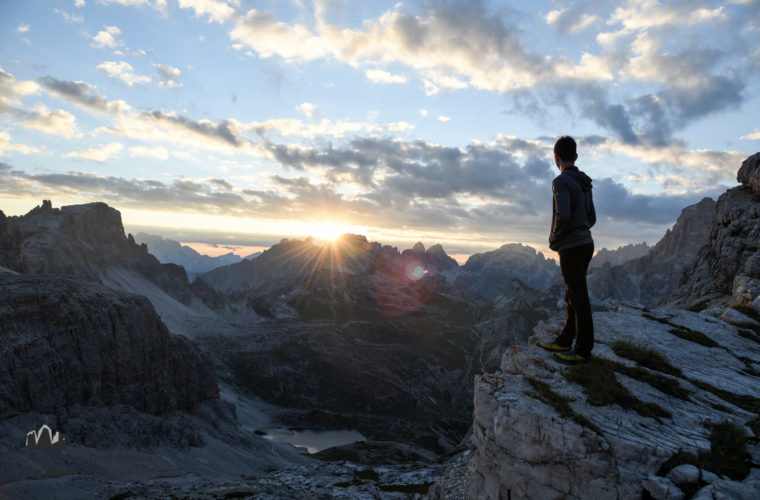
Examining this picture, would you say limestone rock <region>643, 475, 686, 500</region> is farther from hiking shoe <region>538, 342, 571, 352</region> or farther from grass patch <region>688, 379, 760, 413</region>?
grass patch <region>688, 379, 760, 413</region>

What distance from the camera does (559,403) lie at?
1077 centimetres

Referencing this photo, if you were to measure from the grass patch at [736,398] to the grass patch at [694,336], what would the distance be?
544 centimetres

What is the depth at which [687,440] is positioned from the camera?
959cm

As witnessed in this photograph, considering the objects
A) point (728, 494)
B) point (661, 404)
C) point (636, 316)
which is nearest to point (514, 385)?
point (661, 404)

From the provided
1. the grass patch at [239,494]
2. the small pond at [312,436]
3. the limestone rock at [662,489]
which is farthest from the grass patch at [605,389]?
the small pond at [312,436]

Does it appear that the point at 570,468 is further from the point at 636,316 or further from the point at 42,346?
the point at 42,346

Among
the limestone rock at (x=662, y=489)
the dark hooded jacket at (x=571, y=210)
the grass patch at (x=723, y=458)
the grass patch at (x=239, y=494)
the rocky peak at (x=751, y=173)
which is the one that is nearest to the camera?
the limestone rock at (x=662, y=489)

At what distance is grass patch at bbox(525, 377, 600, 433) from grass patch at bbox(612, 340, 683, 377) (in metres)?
4.76

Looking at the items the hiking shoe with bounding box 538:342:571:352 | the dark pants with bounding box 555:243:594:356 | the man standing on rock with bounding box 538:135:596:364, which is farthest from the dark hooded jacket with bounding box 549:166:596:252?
the hiking shoe with bounding box 538:342:571:352

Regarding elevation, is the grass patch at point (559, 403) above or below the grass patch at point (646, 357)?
below

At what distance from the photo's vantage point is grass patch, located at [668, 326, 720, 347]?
17195 mm

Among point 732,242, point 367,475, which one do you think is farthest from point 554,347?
point 367,475

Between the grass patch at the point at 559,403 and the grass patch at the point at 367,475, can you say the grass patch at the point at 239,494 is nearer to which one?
the grass patch at the point at 367,475

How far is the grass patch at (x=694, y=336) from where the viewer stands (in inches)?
677
